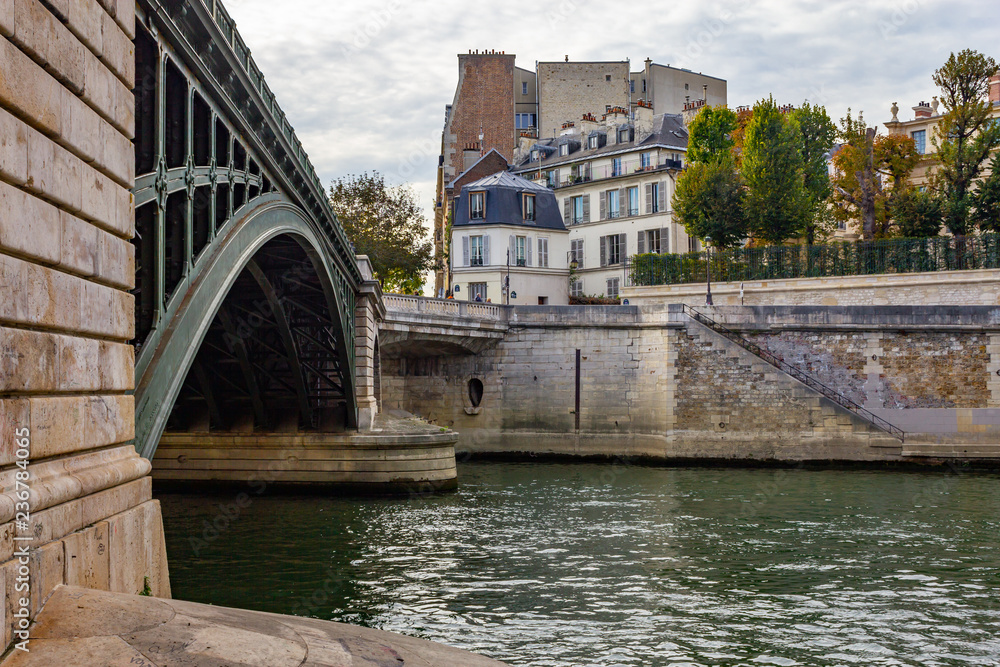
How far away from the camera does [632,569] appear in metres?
14.8

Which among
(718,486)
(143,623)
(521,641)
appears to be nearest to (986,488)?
(718,486)

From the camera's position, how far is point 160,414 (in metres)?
9.02

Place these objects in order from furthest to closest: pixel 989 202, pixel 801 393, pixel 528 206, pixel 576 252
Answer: pixel 576 252
pixel 528 206
pixel 989 202
pixel 801 393

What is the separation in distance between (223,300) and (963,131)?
102ft

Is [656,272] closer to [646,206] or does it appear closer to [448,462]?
[646,206]

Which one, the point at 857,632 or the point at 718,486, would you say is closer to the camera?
the point at 857,632

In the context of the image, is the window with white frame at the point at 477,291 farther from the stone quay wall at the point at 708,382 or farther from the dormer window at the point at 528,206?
the stone quay wall at the point at 708,382

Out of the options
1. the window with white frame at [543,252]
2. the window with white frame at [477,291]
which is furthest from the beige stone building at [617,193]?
the window with white frame at [477,291]

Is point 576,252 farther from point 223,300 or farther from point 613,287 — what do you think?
point 223,300

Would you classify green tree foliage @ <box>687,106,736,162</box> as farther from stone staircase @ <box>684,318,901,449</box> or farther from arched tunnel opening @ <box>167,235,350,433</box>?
arched tunnel opening @ <box>167,235,350,433</box>

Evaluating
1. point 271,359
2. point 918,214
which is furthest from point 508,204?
point 271,359

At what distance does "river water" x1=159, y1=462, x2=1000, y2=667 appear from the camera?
11.1 metres

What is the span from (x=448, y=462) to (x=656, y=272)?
59.1ft

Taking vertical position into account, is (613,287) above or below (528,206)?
below
